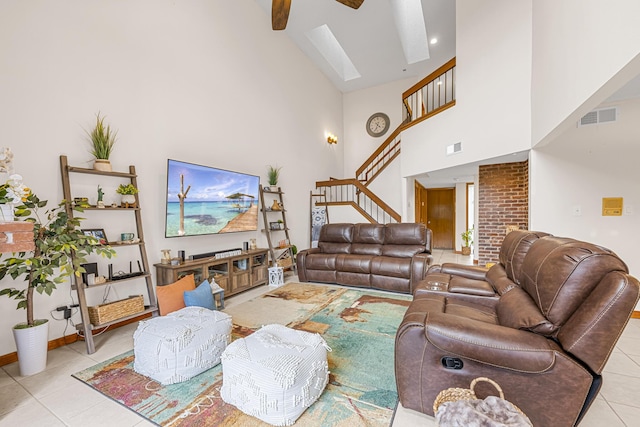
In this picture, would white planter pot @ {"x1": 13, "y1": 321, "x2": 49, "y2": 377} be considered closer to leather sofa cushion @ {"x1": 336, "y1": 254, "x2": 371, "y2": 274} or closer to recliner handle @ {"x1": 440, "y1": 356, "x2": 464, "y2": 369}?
recliner handle @ {"x1": 440, "y1": 356, "x2": 464, "y2": 369}

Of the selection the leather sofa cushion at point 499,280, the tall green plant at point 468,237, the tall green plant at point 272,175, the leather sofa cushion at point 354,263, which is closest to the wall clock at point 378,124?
the tall green plant at point 468,237

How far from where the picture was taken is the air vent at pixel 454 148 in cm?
444

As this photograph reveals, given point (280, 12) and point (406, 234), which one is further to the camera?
point (406, 234)

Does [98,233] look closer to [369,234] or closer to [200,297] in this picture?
[200,297]

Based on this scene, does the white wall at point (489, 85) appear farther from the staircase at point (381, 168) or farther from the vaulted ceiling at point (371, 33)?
the staircase at point (381, 168)

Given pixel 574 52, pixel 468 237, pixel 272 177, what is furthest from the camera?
pixel 468 237

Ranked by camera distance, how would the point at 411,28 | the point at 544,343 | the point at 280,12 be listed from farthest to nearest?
the point at 411,28, the point at 280,12, the point at 544,343

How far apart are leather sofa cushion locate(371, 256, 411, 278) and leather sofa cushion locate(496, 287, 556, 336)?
2.10 metres

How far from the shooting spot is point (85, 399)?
1.74 metres

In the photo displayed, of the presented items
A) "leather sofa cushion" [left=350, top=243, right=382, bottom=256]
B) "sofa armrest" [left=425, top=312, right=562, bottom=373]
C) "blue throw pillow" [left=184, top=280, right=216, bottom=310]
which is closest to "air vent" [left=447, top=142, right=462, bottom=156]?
"leather sofa cushion" [left=350, top=243, right=382, bottom=256]

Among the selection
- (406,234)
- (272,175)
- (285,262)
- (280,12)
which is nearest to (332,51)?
(272,175)

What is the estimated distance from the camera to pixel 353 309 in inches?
129

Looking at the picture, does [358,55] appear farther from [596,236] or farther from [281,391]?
[281,391]

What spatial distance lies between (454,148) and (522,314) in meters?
3.72
